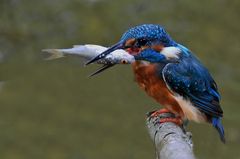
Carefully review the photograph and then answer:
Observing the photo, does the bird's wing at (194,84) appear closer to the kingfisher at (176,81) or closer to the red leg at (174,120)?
the kingfisher at (176,81)

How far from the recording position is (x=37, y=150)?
6.14 meters

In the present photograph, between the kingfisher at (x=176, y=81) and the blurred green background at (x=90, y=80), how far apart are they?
2.75 meters

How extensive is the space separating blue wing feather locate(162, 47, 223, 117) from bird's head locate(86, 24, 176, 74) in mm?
158

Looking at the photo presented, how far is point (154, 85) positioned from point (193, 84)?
17 centimetres

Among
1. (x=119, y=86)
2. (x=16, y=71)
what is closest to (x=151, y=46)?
(x=119, y=86)

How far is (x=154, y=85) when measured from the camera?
3215mm

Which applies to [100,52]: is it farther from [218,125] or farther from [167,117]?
[218,125]

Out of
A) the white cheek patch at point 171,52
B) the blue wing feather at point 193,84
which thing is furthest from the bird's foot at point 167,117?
the white cheek patch at point 171,52

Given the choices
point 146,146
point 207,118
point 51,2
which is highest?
point 207,118

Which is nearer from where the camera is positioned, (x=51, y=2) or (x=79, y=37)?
(x=79, y=37)

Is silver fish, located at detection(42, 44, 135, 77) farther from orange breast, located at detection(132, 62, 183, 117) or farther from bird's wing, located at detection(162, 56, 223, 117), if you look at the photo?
bird's wing, located at detection(162, 56, 223, 117)

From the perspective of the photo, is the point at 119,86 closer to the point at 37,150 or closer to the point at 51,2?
the point at 37,150

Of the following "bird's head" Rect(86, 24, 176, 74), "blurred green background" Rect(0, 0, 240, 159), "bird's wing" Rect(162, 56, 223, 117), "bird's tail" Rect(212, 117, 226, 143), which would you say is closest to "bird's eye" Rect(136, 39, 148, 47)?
"bird's head" Rect(86, 24, 176, 74)

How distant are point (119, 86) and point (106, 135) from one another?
0.68m
